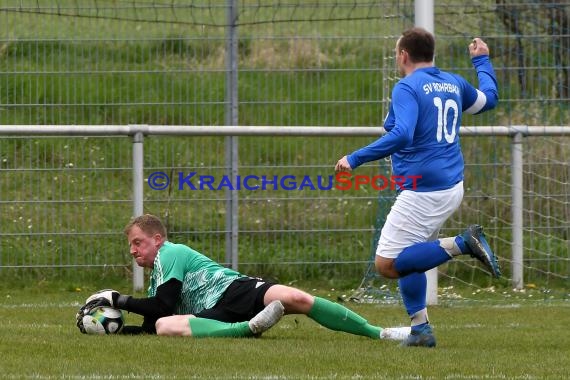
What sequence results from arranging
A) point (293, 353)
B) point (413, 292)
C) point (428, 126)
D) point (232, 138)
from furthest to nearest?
point (232, 138) → point (413, 292) → point (428, 126) → point (293, 353)

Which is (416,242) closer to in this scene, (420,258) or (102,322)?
(420,258)

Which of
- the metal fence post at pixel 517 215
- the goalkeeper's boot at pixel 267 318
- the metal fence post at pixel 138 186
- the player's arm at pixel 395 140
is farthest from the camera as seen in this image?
the metal fence post at pixel 517 215

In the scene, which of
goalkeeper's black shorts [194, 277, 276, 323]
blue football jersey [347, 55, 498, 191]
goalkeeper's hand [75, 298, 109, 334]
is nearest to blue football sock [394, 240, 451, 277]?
blue football jersey [347, 55, 498, 191]

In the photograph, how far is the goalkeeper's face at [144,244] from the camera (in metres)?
8.68

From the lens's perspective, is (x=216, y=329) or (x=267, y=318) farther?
(x=216, y=329)

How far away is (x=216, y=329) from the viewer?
28.3ft

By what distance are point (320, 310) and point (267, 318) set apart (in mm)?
429

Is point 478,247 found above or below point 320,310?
above

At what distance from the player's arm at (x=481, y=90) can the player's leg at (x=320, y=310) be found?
4.90 ft

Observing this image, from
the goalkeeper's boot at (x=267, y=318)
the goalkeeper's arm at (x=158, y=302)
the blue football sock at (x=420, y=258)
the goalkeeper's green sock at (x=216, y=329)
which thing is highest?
the blue football sock at (x=420, y=258)

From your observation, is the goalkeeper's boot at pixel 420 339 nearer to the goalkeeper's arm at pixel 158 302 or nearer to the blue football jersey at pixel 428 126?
the blue football jersey at pixel 428 126

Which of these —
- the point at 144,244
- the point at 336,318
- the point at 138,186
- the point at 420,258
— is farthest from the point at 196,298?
the point at 138,186

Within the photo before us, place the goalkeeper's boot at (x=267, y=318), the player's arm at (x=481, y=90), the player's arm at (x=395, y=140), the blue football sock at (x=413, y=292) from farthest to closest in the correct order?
1. the player's arm at (x=481, y=90)
2. the blue football sock at (x=413, y=292)
3. the goalkeeper's boot at (x=267, y=318)
4. the player's arm at (x=395, y=140)

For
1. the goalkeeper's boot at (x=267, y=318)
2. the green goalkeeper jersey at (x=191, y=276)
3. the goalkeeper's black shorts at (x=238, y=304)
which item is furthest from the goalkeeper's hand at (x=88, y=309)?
the goalkeeper's boot at (x=267, y=318)
